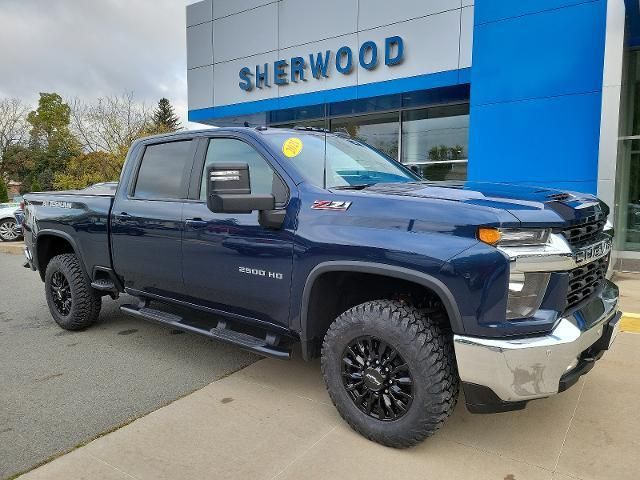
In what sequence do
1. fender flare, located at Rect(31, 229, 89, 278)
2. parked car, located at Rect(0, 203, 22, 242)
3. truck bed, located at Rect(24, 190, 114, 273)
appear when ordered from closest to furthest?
truck bed, located at Rect(24, 190, 114, 273)
fender flare, located at Rect(31, 229, 89, 278)
parked car, located at Rect(0, 203, 22, 242)

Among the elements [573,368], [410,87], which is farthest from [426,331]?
[410,87]

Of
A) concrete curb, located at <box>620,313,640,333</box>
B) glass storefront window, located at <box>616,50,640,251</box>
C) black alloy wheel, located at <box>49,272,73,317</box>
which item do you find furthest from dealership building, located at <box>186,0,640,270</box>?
black alloy wheel, located at <box>49,272,73,317</box>

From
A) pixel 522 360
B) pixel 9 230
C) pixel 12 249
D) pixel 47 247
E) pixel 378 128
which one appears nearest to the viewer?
pixel 522 360

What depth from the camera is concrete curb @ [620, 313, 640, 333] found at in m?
4.85

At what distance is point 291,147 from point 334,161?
329mm

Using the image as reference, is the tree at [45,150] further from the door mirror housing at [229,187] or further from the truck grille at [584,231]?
the truck grille at [584,231]

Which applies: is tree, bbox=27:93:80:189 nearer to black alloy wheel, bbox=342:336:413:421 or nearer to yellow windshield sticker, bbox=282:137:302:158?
yellow windshield sticker, bbox=282:137:302:158

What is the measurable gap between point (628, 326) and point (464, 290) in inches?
138

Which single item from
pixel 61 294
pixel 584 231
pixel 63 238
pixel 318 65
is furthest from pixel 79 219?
pixel 318 65

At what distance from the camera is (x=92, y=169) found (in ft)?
84.2

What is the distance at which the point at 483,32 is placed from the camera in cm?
863

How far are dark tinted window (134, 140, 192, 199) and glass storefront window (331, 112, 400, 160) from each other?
8.44 m

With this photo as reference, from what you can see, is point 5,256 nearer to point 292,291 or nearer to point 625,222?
point 292,291

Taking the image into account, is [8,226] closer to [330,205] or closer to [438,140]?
[438,140]
